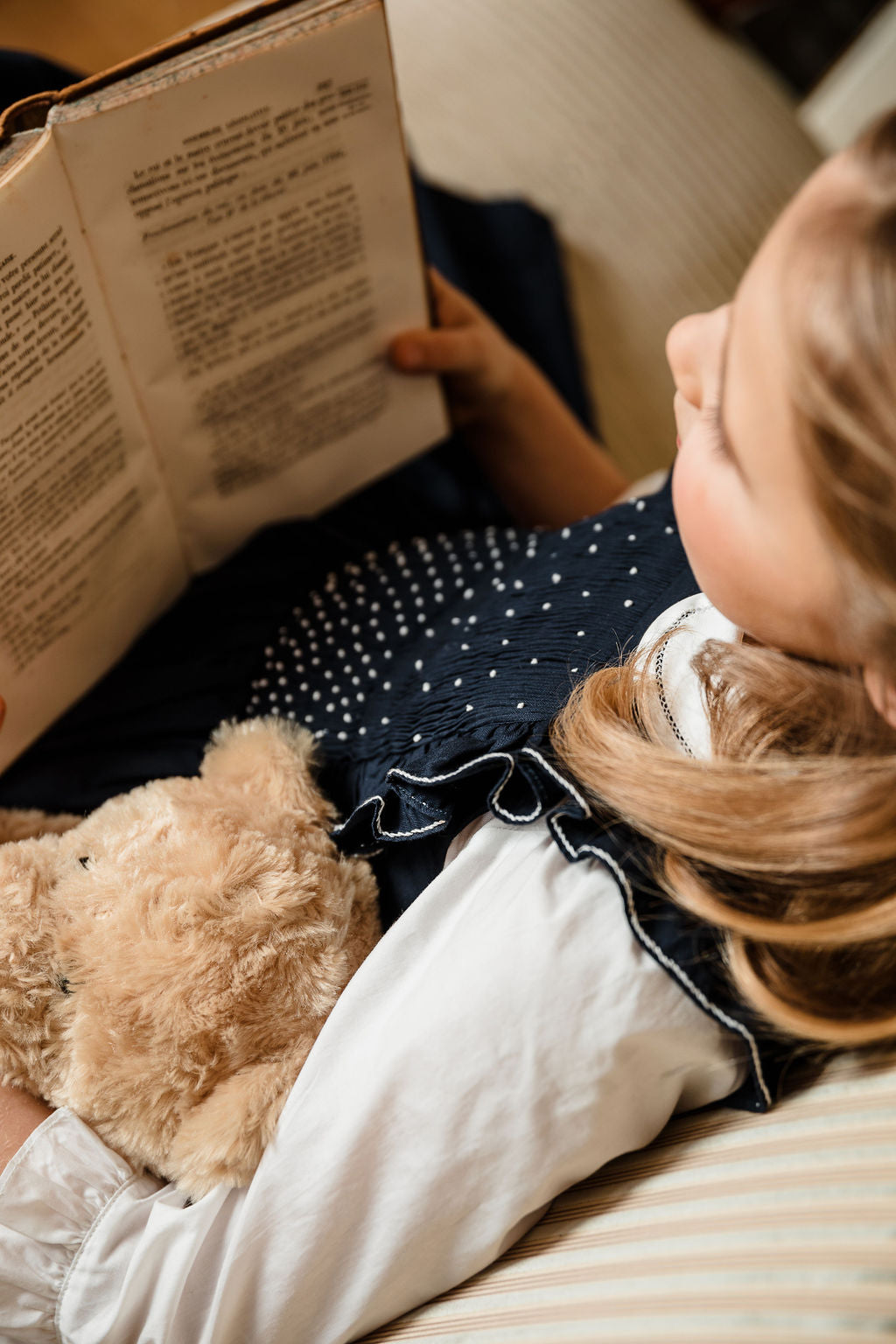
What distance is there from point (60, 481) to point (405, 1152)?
41 cm

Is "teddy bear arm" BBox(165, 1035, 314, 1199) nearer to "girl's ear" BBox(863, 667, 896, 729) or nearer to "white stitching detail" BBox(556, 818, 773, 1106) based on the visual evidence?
"white stitching detail" BBox(556, 818, 773, 1106)

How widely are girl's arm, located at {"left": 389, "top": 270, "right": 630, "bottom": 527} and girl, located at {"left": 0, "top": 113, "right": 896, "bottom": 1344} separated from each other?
34 cm

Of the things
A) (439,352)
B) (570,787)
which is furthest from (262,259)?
(570,787)

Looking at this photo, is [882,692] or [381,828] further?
[381,828]

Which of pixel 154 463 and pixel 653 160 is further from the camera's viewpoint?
pixel 653 160

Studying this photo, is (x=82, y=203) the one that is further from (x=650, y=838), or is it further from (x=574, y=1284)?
(x=574, y=1284)

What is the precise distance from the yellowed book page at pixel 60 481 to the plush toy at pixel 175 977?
159 millimetres

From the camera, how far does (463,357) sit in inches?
29.2

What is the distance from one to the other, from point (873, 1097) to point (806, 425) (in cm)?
28

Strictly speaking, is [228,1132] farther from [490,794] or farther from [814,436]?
[814,436]

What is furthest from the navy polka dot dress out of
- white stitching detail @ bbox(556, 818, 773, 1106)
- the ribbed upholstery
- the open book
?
the ribbed upholstery

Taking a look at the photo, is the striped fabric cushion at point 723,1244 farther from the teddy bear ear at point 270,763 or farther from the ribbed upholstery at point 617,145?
the ribbed upholstery at point 617,145

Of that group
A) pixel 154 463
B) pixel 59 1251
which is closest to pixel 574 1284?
pixel 59 1251

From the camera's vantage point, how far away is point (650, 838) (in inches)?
17.8
